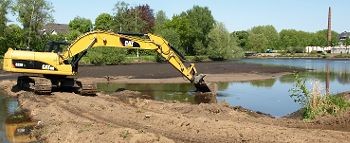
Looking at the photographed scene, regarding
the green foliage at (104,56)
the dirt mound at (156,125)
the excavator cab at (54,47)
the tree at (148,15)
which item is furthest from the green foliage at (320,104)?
the tree at (148,15)

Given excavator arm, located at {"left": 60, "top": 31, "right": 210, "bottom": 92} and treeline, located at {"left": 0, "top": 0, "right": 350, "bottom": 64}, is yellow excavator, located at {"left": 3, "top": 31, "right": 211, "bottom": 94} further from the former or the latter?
treeline, located at {"left": 0, "top": 0, "right": 350, "bottom": 64}

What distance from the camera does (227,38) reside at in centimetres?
9062

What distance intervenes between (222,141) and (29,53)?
1385 cm

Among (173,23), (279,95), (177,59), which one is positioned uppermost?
(173,23)

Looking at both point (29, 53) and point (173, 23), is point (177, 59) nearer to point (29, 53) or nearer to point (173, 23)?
point (29, 53)

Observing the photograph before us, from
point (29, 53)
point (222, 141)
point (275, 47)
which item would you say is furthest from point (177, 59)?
point (275, 47)

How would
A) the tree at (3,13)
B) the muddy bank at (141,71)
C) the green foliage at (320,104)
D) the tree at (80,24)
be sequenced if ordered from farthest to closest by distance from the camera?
the tree at (80,24), the tree at (3,13), the muddy bank at (141,71), the green foliage at (320,104)

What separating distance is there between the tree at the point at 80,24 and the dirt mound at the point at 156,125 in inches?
3647

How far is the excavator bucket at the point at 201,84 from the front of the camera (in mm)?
27031

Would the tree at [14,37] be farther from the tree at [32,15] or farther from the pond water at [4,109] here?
the pond water at [4,109]

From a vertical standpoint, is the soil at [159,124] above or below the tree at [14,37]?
below

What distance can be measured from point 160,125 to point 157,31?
3083 inches

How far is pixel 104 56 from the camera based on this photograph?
62.2 metres

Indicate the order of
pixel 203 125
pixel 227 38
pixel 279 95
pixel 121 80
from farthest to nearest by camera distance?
1. pixel 227 38
2. pixel 121 80
3. pixel 279 95
4. pixel 203 125
